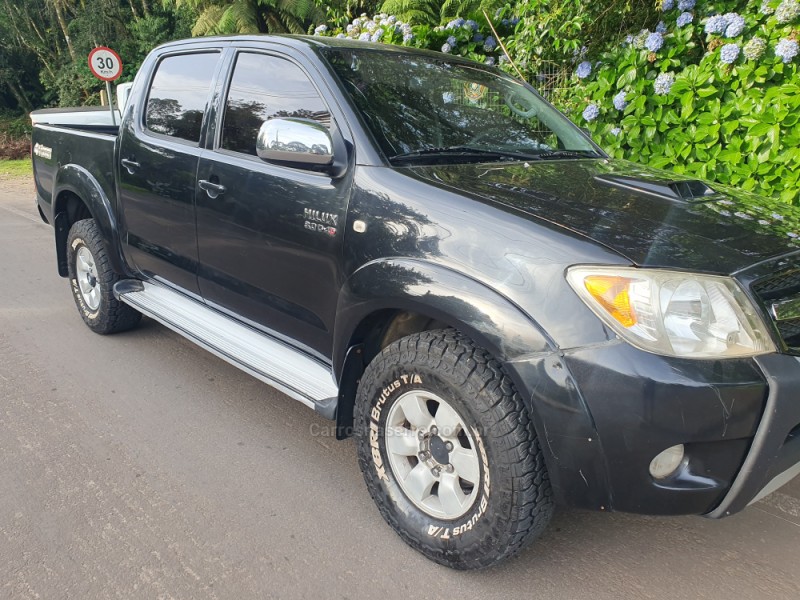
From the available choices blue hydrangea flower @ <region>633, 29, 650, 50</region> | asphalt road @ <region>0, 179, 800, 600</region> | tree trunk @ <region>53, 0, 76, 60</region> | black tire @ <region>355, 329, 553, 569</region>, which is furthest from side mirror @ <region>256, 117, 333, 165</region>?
tree trunk @ <region>53, 0, 76, 60</region>

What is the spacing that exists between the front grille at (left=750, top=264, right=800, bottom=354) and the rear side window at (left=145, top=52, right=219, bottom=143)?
8.86 feet

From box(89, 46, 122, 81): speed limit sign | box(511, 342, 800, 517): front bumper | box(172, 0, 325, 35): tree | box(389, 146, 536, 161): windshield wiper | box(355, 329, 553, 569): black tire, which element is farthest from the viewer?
box(172, 0, 325, 35): tree

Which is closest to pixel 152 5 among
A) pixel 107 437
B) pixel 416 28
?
pixel 416 28

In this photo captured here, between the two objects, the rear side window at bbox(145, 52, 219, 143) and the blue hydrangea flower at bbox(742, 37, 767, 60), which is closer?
the rear side window at bbox(145, 52, 219, 143)

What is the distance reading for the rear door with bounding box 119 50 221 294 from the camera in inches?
136

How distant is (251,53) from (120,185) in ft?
4.37

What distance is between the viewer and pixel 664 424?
1831mm

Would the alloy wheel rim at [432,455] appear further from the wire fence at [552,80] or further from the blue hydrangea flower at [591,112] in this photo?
the wire fence at [552,80]

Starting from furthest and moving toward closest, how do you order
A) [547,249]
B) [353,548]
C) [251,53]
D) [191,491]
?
1. [251,53]
2. [191,491]
3. [353,548]
4. [547,249]

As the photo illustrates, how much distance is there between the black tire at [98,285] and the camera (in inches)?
171

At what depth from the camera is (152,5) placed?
64.3 feet

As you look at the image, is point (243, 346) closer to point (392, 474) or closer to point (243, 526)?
point (243, 526)

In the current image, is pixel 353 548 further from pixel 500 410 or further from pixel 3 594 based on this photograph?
pixel 3 594

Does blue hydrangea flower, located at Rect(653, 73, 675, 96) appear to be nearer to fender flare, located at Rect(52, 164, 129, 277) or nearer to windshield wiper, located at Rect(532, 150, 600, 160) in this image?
windshield wiper, located at Rect(532, 150, 600, 160)
